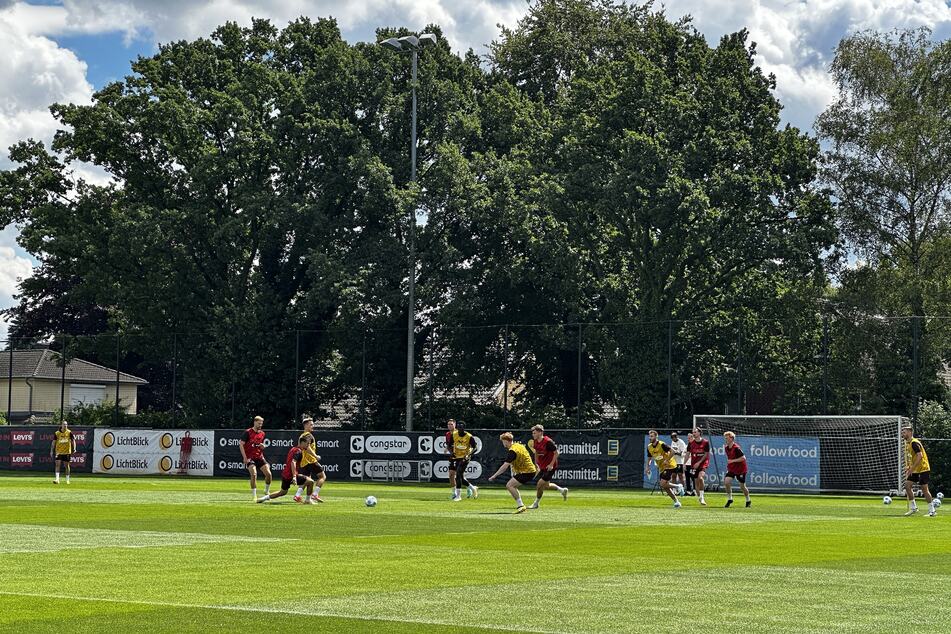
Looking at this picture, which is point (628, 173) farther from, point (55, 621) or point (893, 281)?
point (55, 621)

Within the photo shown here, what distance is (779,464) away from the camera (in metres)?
40.8

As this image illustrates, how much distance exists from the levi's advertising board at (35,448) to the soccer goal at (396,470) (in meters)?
11.1

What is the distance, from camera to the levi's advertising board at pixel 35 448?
5053 cm

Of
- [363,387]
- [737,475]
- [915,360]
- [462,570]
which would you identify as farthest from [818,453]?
[462,570]

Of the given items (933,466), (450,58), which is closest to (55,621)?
(933,466)

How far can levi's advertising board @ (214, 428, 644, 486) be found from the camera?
1708 inches

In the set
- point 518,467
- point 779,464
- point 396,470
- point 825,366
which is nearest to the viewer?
point 518,467

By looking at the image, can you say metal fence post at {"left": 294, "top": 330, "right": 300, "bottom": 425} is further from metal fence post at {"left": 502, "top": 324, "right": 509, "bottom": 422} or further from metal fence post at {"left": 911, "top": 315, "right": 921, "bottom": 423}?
metal fence post at {"left": 911, "top": 315, "right": 921, "bottom": 423}

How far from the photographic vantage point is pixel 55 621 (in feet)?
34.4

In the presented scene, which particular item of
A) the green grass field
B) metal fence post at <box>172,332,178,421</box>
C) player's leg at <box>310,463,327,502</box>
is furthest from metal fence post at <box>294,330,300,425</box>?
the green grass field

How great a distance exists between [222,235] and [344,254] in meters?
4.98

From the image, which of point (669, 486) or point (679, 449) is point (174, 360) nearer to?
point (679, 449)

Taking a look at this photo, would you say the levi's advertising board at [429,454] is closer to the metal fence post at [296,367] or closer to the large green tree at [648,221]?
the large green tree at [648,221]

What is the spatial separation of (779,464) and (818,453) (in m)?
1.17
